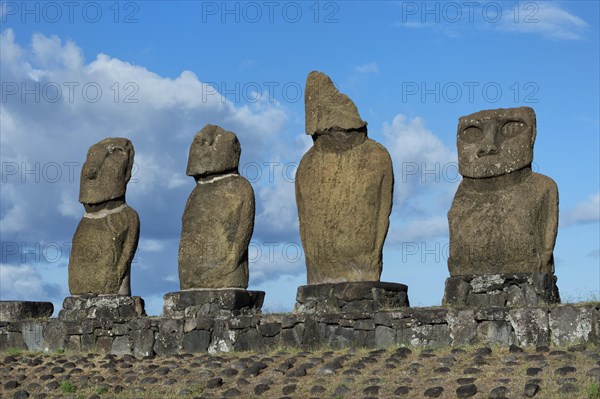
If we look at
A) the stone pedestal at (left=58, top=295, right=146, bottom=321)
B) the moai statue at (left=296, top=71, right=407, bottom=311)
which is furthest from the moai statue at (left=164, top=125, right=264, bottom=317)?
the stone pedestal at (left=58, top=295, right=146, bottom=321)

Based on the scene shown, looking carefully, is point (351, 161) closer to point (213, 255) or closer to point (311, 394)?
point (213, 255)

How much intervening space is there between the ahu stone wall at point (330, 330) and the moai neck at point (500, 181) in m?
2.14

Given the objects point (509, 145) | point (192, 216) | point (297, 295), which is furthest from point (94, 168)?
point (509, 145)

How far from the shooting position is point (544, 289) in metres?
15.7

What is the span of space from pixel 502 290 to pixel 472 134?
2359mm

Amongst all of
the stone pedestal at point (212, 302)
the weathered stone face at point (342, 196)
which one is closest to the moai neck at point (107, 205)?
the stone pedestal at point (212, 302)

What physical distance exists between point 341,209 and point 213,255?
7.84 ft

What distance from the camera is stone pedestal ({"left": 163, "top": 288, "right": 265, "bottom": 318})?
1767 centimetres

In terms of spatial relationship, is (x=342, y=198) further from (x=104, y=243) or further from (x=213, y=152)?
(x=104, y=243)

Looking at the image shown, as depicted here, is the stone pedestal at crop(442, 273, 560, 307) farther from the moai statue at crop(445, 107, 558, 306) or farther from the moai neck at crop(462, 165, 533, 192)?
the moai neck at crop(462, 165, 533, 192)

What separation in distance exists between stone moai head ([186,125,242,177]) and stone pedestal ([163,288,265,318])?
6.54ft

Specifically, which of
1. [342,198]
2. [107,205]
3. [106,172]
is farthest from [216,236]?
[106,172]

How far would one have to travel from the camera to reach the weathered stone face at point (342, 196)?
16.9 meters

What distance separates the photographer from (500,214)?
53.5 feet
